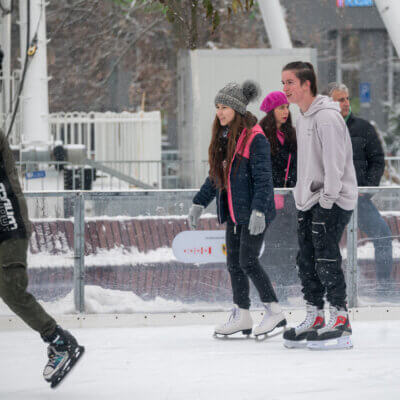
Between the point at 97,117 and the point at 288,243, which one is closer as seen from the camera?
the point at 288,243

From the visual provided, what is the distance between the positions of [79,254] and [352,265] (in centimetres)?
191

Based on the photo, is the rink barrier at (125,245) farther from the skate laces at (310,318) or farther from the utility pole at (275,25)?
the utility pole at (275,25)

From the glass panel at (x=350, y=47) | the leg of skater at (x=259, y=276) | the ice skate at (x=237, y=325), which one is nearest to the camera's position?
the leg of skater at (x=259, y=276)

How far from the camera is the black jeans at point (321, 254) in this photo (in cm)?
514

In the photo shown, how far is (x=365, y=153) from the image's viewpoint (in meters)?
6.67

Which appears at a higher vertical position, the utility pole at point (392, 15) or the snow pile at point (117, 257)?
the utility pole at point (392, 15)

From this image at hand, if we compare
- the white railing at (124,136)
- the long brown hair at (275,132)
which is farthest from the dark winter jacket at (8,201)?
the white railing at (124,136)

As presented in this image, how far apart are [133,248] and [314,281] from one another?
1.43 m

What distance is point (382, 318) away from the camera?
639 cm

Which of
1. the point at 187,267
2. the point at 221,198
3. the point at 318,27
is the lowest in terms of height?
the point at 187,267

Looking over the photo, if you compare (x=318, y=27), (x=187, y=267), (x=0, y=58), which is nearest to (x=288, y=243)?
(x=187, y=267)

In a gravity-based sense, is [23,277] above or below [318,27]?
below

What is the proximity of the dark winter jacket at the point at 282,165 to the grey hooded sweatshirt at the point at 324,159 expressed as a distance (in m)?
0.83

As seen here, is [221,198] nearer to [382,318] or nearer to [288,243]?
[288,243]
